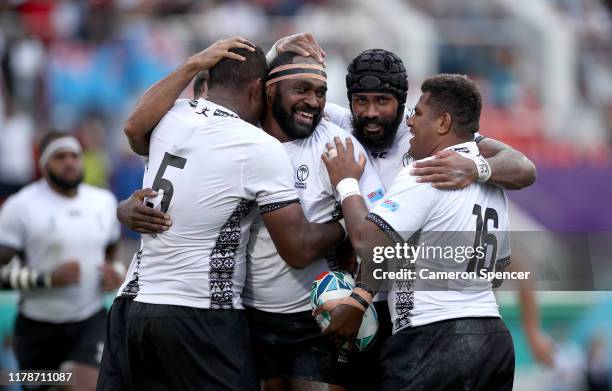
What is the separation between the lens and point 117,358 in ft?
20.6

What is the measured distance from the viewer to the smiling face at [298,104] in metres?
6.11

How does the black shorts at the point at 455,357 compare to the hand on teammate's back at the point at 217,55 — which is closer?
the black shorts at the point at 455,357

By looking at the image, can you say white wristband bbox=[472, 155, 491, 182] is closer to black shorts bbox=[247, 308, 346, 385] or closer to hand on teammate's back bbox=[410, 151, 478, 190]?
hand on teammate's back bbox=[410, 151, 478, 190]

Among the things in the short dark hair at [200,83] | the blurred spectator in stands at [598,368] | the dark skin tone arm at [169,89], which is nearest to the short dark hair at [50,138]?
the short dark hair at [200,83]

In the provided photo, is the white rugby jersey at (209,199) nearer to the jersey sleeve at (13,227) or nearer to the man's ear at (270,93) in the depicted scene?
the man's ear at (270,93)

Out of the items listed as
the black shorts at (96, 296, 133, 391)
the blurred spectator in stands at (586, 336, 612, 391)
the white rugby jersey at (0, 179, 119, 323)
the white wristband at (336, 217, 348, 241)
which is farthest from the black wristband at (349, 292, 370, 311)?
the blurred spectator in stands at (586, 336, 612, 391)

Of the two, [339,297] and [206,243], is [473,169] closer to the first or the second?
[339,297]

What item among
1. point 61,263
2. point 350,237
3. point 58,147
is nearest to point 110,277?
point 61,263

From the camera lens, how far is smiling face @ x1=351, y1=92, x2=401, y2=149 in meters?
6.16

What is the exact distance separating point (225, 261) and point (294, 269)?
0.45 meters

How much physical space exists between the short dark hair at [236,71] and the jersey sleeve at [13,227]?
385cm

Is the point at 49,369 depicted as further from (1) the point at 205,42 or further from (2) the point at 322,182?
(1) the point at 205,42

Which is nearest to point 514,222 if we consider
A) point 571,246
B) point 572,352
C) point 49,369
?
point 571,246

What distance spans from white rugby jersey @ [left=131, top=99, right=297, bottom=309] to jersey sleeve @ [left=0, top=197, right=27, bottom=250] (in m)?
3.69
